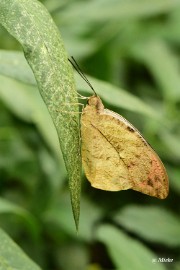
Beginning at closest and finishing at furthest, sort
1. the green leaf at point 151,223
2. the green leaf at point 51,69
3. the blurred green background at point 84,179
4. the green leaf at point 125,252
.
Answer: the green leaf at point 51,69 < the green leaf at point 125,252 < the blurred green background at point 84,179 < the green leaf at point 151,223

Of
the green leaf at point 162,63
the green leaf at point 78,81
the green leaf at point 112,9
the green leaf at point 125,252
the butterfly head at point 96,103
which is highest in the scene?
the green leaf at point 112,9

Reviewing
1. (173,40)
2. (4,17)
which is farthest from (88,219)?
(173,40)

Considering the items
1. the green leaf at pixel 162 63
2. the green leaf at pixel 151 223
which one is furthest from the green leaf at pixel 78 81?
the green leaf at pixel 162 63

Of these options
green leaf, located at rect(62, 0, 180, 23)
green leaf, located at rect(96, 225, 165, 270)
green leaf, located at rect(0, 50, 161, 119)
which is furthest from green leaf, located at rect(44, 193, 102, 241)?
green leaf, located at rect(62, 0, 180, 23)

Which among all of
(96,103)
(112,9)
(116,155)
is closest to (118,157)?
(116,155)

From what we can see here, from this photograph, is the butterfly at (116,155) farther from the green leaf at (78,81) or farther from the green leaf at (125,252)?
the green leaf at (125,252)

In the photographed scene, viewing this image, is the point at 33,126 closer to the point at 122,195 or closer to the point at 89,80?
the point at 122,195

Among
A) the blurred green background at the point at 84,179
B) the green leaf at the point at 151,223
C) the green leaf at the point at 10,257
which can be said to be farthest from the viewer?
the green leaf at the point at 151,223
